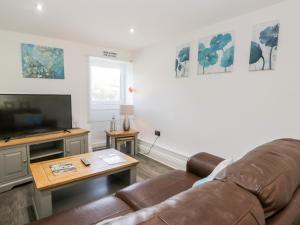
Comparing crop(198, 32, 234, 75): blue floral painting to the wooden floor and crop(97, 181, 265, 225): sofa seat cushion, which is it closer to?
the wooden floor

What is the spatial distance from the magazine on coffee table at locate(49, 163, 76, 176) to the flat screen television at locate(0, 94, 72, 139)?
1174 millimetres

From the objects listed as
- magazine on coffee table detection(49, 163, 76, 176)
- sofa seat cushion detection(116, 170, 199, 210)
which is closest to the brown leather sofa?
sofa seat cushion detection(116, 170, 199, 210)

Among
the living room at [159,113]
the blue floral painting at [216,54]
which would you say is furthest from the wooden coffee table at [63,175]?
the blue floral painting at [216,54]

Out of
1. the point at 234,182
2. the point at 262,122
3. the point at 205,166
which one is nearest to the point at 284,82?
the point at 262,122

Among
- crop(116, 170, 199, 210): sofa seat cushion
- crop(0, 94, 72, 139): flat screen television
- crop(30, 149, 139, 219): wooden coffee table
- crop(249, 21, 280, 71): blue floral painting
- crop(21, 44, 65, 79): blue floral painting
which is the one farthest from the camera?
crop(21, 44, 65, 79): blue floral painting

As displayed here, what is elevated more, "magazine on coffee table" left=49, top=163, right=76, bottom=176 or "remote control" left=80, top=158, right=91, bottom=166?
"remote control" left=80, top=158, right=91, bottom=166

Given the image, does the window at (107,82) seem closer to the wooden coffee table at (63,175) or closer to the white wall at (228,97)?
the white wall at (228,97)

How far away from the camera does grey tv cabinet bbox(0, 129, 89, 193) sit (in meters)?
2.45

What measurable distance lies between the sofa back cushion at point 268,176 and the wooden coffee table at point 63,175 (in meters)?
1.48

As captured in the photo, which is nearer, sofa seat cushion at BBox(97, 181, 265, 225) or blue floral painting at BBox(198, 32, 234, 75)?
sofa seat cushion at BBox(97, 181, 265, 225)

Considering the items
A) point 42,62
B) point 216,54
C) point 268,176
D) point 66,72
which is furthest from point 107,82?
point 268,176

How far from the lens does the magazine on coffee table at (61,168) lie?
195 centimetres

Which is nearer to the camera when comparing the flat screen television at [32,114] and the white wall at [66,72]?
the flat screen television at [32,114]

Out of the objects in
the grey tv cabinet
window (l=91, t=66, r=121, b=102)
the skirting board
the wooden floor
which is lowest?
the wooden floor
